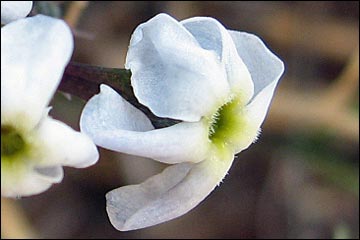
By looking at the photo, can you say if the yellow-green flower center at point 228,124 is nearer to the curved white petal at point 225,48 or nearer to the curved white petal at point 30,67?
the curved white petal at point 225,48

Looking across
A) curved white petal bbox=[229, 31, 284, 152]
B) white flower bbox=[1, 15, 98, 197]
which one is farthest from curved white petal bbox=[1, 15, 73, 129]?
curved white petal bbox=[229, 31, 284, 152]

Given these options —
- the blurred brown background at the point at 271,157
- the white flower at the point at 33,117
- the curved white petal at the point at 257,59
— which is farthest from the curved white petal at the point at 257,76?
the blurred brown background at the point at 271,157

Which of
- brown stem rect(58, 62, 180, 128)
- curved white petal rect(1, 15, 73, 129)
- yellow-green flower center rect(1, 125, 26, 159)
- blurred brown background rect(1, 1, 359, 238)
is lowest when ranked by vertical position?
blurred brown background rect(1, 1, 359, 238)

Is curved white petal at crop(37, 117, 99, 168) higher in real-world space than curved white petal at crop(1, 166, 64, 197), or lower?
higher

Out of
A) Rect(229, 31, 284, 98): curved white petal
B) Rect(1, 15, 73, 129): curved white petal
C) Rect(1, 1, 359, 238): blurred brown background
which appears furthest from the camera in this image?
Rect(1, 1, 359, 238): blurred brown background

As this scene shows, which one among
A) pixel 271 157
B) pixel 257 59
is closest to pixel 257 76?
pixel 257 59

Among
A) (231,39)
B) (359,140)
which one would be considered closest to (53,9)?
(231,39)

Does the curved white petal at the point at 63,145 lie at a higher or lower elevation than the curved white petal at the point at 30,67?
lower

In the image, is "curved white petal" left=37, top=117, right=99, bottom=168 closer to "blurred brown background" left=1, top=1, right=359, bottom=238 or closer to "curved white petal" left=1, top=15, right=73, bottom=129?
"curved white petal" left=1, top=15, right=73, bottom=129
